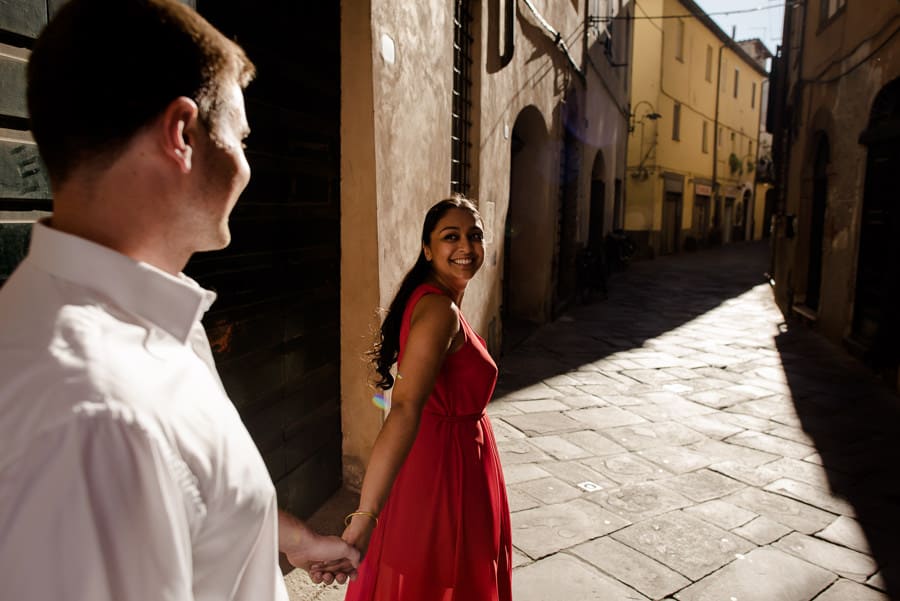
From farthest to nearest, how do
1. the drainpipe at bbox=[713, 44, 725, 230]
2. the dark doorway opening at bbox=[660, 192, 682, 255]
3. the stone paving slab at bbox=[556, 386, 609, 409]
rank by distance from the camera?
the drainpipe at bbox=[713, 44, 725, 230] → the dark doorway opening at bbox=[660, 192, 682, 255] → the stone paving slab at bbox=[556, 386, 609, 409]

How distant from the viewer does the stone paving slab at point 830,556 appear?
2.97 m

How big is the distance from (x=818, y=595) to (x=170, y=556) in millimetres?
3017

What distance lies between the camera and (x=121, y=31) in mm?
721

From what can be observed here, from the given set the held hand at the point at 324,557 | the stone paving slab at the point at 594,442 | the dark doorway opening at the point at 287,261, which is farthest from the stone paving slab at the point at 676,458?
the held hand at the point at 324,557

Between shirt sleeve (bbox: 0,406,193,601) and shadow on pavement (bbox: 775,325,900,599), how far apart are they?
129 inches

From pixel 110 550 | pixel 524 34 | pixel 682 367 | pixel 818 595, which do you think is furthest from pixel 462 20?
pixel 110 550

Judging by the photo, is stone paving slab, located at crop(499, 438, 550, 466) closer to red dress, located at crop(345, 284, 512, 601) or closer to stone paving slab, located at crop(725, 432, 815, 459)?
stone paving slab, located at crop(725, 432, 815, 459)

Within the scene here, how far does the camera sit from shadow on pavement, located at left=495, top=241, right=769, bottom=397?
7023 mm

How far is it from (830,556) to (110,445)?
3.50m

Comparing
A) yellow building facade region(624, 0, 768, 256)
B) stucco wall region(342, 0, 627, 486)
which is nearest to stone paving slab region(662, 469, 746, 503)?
stucco wall region(342, 0, 627, 486)

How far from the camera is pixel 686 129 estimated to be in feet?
82.3

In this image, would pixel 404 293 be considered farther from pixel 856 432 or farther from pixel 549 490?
pixel 856 432

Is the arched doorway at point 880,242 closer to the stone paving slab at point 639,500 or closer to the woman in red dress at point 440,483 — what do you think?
the stone paving slab at point 639,500

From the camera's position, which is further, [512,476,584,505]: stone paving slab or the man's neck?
[512,476,584,505]: stone paving slab
